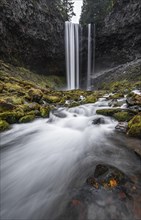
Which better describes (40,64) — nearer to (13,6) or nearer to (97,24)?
(13,6)

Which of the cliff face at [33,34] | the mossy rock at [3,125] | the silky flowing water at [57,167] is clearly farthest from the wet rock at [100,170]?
the cliff face at [33,34]

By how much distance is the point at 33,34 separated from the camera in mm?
19906

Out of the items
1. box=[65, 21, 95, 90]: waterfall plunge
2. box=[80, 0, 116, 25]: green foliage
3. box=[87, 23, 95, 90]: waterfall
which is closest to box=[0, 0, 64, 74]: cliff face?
box=[65, 21, 95, 90]: waterfall plunge

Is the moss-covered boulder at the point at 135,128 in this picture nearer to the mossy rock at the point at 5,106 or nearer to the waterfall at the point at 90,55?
the mossy rock at the point at 5,106

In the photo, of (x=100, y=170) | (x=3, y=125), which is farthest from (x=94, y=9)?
(x=100, y=170)

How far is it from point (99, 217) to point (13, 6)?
69.1 ft

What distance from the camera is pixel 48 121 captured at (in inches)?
247

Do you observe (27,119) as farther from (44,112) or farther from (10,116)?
(44,112)

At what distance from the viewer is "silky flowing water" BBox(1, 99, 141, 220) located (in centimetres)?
189

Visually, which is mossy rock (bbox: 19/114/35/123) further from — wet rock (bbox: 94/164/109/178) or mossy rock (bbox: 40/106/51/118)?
wet rock (bbox: 94/164/109/178)

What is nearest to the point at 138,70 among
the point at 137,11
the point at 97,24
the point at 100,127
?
the point at 137,11

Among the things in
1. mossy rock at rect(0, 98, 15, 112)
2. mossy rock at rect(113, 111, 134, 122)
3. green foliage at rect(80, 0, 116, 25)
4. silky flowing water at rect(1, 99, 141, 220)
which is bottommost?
silky flowing water at rect(1, 99, 141, 220)

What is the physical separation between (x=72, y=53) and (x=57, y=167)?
25901 mm

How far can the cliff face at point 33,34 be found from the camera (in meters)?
16.9
